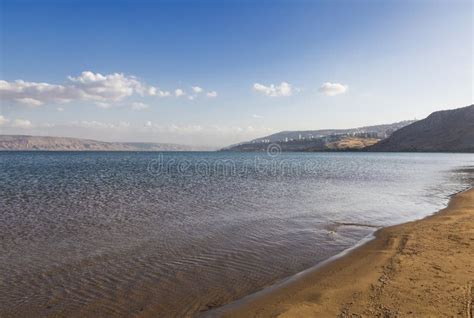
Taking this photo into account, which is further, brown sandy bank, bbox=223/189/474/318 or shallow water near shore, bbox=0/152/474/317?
shallow water near shore, bbox=0/152/474/317

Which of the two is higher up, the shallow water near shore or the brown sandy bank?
the brown sandy bank

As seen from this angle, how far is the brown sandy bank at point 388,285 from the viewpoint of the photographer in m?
8.34

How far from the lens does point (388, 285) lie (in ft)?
32.5

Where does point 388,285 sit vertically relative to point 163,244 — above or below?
above

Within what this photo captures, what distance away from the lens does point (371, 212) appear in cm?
2336

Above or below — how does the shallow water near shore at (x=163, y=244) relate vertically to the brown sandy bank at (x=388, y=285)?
below

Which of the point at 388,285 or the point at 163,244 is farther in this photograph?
the point at 163,244

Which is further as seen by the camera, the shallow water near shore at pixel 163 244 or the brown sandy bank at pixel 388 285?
the shallow water near shore at pixel 163 244

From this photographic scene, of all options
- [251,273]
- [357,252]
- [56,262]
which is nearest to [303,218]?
[357,252]

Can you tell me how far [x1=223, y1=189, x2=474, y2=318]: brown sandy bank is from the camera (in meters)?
8.34

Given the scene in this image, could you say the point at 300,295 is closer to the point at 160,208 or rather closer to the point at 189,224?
the point at 189,224

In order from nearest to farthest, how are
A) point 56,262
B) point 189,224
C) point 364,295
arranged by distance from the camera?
point 364,295 → point 56,262 → point 189,224

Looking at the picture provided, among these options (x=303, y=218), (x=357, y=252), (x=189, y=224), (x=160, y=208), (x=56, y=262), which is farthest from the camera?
(x=160, y=208)

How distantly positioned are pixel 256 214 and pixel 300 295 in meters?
12.9
